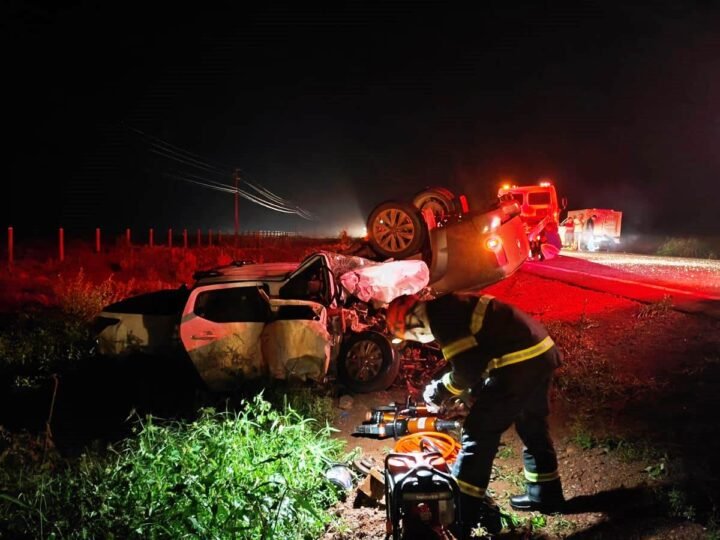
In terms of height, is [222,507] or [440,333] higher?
[440,333]

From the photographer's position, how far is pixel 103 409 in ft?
21.1

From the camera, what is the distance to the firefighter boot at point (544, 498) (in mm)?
3947

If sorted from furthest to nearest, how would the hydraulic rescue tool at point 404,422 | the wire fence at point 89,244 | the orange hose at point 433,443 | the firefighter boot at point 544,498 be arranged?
the wire fence at point 89,244, the hydraulic rescue tool at point 404,422, the orange hose at point 433,443, the firefighter boot at point 544,498

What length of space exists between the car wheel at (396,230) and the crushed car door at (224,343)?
237 centimetres

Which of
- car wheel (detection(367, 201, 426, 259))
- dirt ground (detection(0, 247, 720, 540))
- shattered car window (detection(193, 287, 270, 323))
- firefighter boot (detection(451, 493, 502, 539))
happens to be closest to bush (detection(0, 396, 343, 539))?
dirt ground (detection(0, 247, 720, 540))

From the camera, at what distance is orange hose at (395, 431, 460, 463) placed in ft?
14.3

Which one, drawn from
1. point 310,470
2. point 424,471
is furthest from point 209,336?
point 424,471

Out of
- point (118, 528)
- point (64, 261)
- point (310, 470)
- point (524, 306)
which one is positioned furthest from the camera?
point (64, 261)

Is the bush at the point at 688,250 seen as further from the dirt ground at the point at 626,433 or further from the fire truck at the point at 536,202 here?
the dirt ground at the point at 626,433

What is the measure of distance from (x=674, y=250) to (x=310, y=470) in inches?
996

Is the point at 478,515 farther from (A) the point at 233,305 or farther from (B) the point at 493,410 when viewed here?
(A) the point at 233,305

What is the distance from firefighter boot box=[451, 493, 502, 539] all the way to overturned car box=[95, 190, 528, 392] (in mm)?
2638

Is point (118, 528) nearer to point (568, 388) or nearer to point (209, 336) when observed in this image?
point (209, 336)

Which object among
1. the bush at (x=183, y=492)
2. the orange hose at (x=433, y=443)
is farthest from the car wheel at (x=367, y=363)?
the bush at (x=183, y=492)
